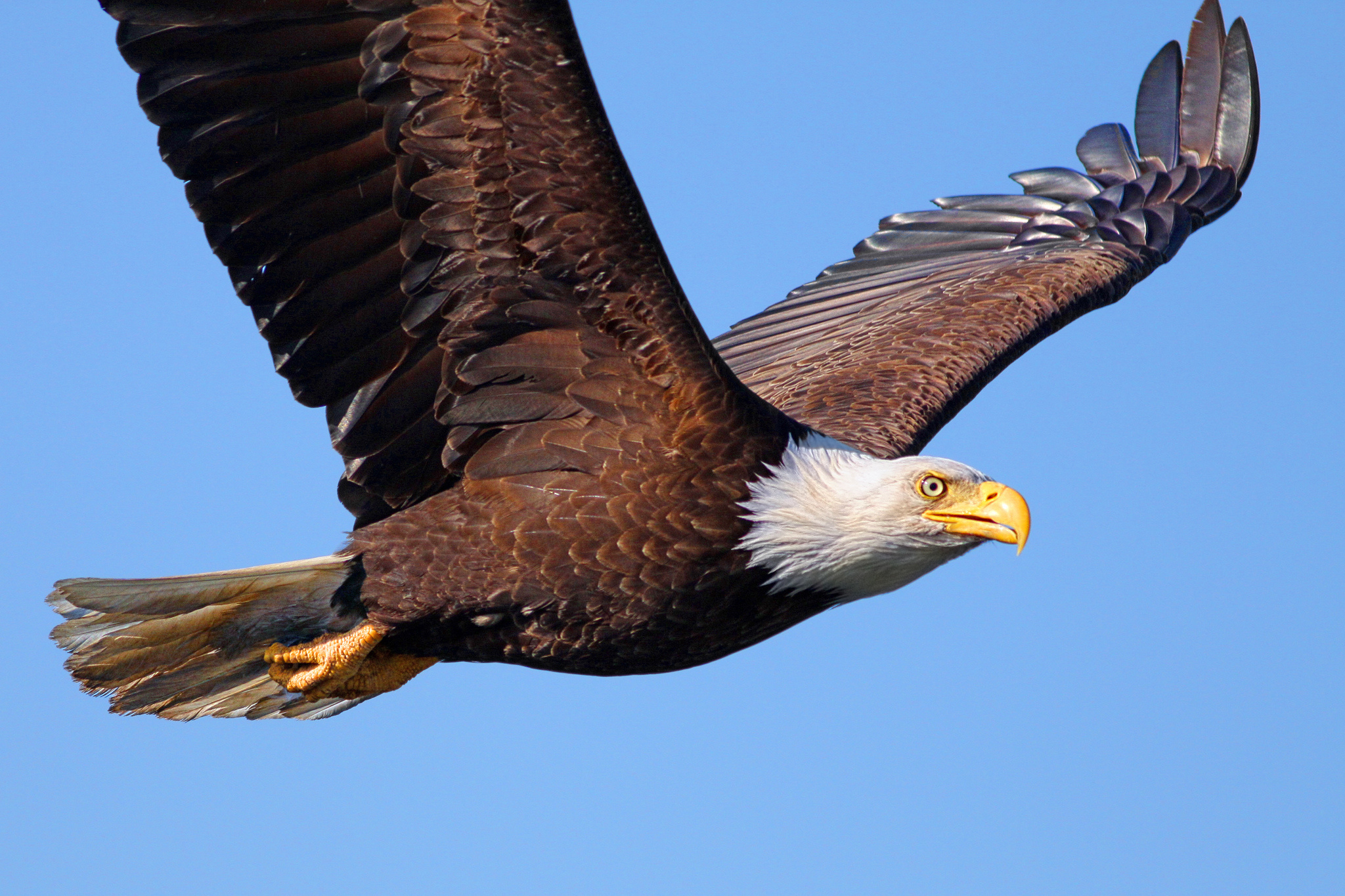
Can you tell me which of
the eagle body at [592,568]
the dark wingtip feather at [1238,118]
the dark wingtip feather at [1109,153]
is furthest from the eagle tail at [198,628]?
the dark wingtip feather at [1238,118]

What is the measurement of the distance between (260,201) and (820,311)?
421 cm

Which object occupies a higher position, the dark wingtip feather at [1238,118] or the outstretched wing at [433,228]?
the dark wingtip feather at [1238,118]

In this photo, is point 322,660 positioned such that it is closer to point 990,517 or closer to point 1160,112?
point 990,517

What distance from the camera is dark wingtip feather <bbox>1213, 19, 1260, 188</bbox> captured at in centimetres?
941

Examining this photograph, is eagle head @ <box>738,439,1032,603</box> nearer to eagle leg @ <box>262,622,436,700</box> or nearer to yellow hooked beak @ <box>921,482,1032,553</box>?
yellow hooked beak @ <box>921,482,1032,553</box>

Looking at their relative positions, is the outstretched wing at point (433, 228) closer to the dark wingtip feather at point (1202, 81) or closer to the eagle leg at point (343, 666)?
the eagle leg at point (343, 666)

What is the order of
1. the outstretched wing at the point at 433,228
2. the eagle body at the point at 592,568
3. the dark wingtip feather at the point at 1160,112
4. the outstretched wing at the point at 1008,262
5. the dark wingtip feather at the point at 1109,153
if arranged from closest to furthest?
the outstretched wing at the point at 433,228 → the eagle body at the point at 592,568 → the outstretched wing at the point at 1008,262 → the dark wingtip feather at the point at 1160,112 → the dark wingtip feather at the point at 1109,153

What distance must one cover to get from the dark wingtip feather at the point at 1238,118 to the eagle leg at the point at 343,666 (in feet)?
18.9

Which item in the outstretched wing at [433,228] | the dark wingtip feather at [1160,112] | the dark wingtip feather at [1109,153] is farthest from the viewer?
the dark wingtip feather at [1109,153]

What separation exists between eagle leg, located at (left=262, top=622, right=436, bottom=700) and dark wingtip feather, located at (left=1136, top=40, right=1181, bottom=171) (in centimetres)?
563

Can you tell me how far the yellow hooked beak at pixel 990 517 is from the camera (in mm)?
5863

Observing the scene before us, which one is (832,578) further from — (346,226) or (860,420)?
(346,226)

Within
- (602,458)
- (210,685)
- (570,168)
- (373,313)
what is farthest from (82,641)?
(570,168)

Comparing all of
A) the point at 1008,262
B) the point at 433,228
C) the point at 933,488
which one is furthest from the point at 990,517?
the point at 1008,262
